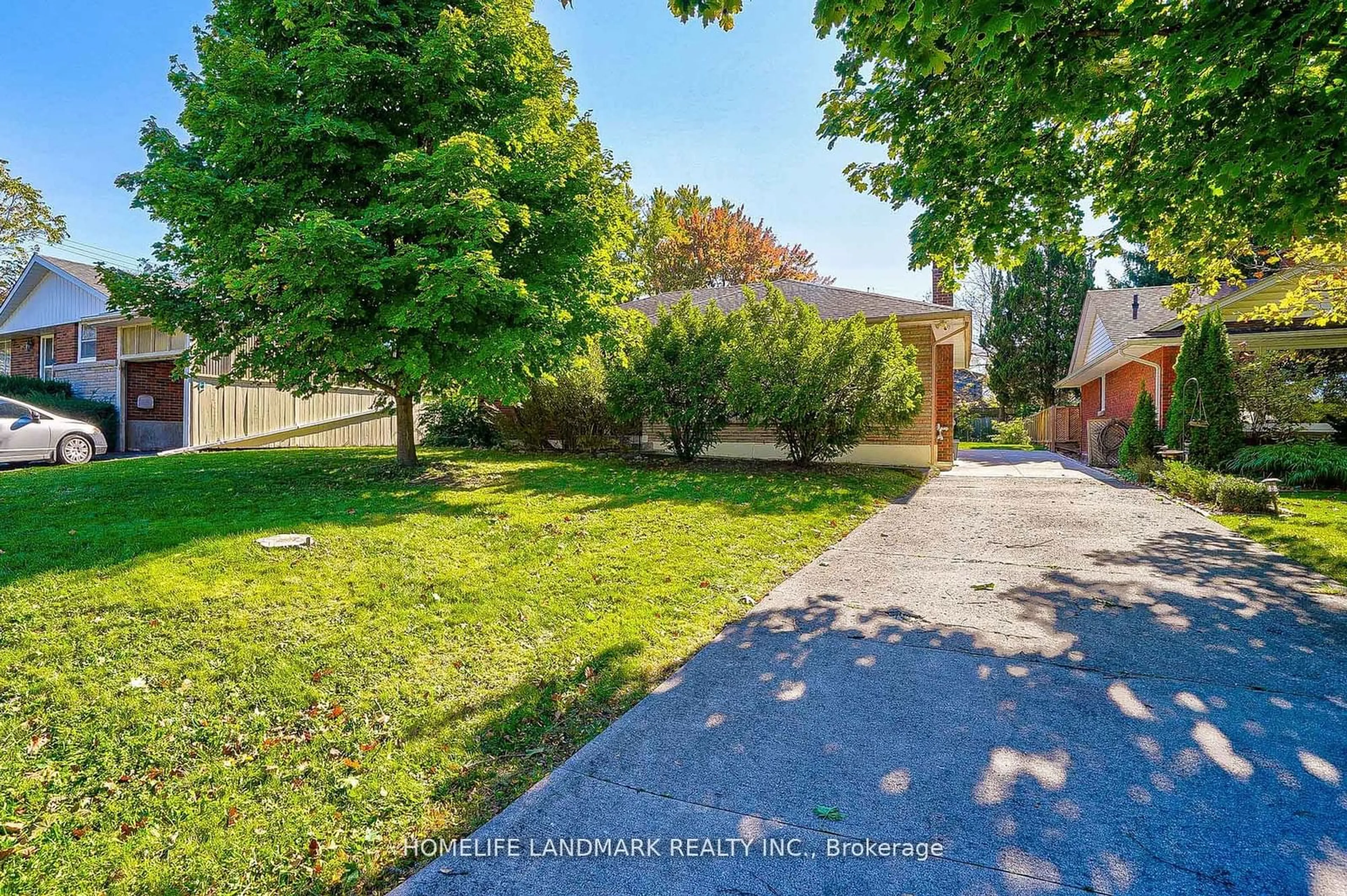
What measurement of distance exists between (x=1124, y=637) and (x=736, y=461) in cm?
933

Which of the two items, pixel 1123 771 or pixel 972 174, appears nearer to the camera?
pixel 1123 771

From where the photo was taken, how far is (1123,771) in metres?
2.47

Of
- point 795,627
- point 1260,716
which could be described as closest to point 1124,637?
point 1260,716

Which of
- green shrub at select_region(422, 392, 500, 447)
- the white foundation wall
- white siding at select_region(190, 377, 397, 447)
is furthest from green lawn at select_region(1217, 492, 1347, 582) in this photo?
the white foundation wall

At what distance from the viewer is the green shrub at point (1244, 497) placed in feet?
25.9

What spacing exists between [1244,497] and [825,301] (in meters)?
9.71

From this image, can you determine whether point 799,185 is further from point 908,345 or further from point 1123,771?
point 1123,771

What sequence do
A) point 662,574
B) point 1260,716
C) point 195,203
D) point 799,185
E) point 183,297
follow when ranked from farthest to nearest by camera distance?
point 799,185
point 183,297
point 195,203
point 662,574
point 1260,716

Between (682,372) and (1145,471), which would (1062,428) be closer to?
(1145,471)

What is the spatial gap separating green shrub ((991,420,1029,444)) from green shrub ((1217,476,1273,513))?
70.8 feet

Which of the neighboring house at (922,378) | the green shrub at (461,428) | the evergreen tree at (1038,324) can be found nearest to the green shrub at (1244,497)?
the neighboring house at (922,378)

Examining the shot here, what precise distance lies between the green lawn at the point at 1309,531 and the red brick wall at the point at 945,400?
6.86 metres

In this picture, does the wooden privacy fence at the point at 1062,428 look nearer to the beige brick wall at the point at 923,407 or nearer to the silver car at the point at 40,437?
the beige brick wall at the point at 923,407

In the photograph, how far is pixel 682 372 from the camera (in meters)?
11.5
